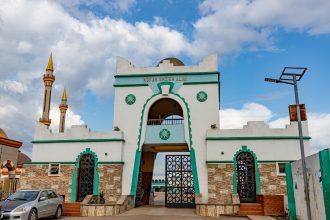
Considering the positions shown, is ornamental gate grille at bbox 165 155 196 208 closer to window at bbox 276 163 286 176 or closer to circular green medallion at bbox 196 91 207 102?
circular green medallion at bbox 196 91 207 102

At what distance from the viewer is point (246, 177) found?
57.5 ft

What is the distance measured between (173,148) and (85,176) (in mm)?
5621

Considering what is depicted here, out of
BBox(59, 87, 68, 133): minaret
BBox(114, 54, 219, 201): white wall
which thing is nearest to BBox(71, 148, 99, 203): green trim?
BBox(114, 54, 219, 201): white wall

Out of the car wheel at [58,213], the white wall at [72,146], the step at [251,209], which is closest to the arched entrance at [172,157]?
the white wall at [72,146]

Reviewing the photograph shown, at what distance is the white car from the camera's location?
1120 centimetres

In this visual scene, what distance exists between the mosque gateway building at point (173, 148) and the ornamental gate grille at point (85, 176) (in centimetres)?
5

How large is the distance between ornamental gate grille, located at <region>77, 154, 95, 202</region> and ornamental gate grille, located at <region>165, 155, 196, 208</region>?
14.1 ft

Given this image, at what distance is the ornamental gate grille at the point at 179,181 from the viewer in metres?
19.5

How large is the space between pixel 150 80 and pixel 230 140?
5.76 metres

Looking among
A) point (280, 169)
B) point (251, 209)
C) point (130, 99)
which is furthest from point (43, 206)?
point (280, 169)

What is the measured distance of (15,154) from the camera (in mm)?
22609

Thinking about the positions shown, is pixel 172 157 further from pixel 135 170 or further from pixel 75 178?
pixel 75 178

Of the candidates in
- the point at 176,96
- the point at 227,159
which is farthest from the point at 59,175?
the point at 227,159

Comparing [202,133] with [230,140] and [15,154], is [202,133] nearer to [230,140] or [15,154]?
[230,140]
